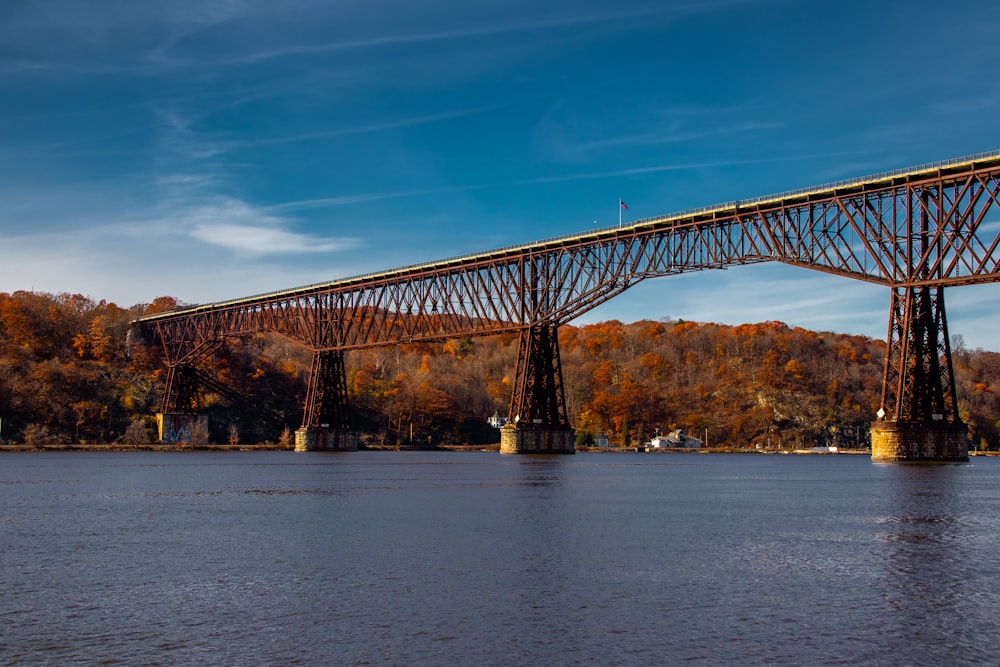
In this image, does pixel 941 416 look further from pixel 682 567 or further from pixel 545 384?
pixel 682 567

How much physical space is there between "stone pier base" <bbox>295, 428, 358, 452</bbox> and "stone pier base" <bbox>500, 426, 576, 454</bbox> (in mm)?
35825

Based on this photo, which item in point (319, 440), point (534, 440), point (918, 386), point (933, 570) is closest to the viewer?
point (933, 570)

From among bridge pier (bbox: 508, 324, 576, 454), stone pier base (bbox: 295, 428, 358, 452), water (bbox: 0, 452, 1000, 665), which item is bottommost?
water (bbox: 0, 452, 1000, 665)

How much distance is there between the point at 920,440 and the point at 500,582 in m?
53.1

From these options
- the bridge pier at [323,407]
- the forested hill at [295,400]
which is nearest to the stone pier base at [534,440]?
the bridge pier at [323,407]

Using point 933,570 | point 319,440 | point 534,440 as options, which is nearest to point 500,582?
point 933,570

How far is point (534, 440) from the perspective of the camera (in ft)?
317

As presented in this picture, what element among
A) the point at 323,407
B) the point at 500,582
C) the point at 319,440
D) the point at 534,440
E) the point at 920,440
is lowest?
the point at 500,582

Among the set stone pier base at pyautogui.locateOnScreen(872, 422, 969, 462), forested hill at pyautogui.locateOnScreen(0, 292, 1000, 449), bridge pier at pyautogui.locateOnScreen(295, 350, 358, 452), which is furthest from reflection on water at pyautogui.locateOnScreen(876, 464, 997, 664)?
forested hill at pyautogui.locateOnScreen(0, 292, 1000, 449)

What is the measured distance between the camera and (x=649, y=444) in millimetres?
177625

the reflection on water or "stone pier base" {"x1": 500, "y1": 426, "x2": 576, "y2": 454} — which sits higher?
"stone pier base" {"x1": 500, "y1": 426, "x2": 576, "y2": 454}

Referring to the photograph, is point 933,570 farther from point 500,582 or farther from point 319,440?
point 319,440

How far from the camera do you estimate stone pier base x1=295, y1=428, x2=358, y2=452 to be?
4938 inches

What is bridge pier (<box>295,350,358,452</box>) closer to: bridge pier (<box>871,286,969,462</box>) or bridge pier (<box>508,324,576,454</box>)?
bridge pier (<box>508,324,576,454</box>)
